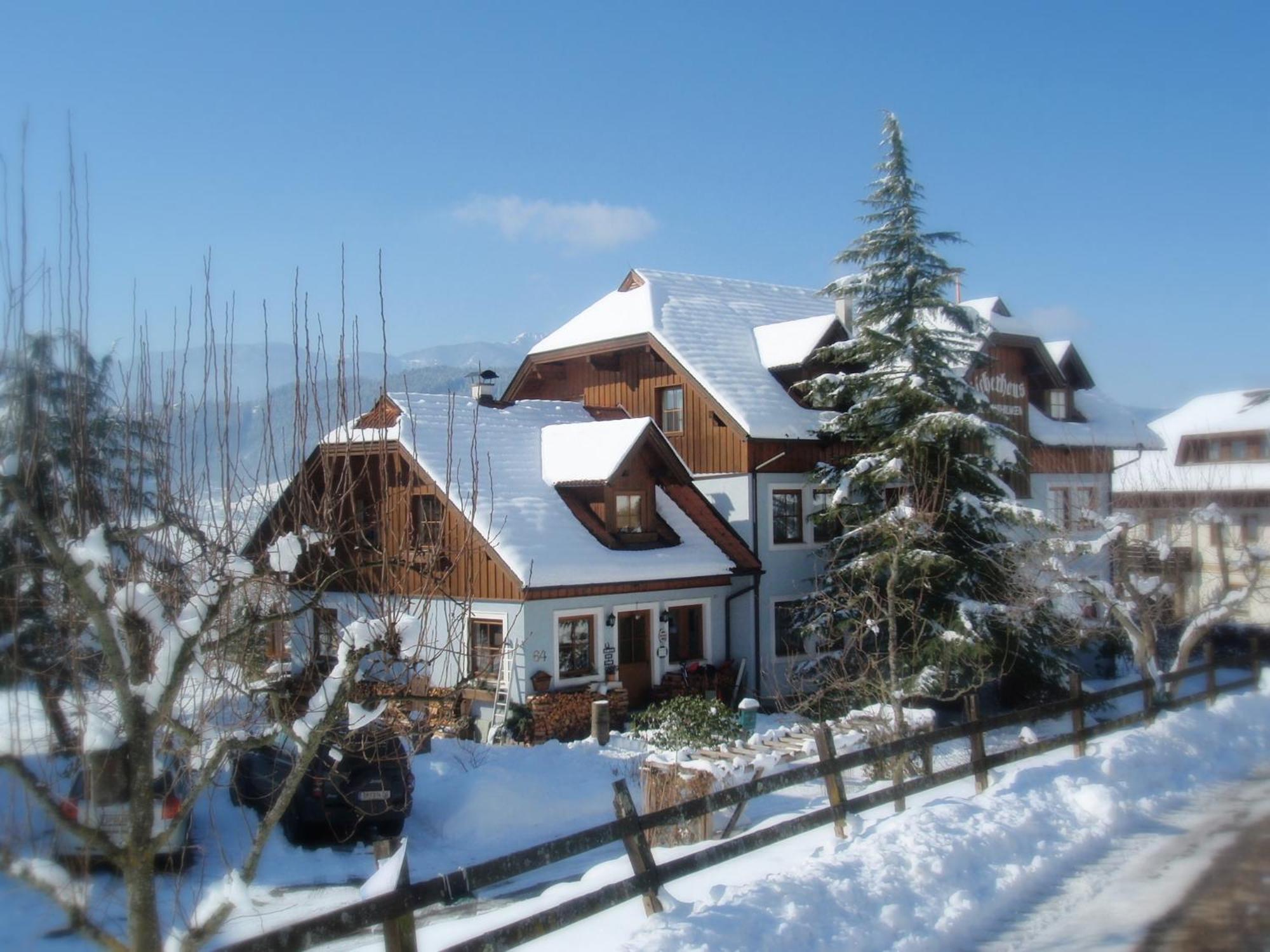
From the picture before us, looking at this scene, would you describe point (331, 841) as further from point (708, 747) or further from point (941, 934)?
point (941, 934)

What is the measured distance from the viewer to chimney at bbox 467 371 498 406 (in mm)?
25578

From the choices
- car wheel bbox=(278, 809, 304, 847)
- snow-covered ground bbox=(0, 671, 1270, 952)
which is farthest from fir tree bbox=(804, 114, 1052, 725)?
car wheel bbox=(278, 809, 304, 847)

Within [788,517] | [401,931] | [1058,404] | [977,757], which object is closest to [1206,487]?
[1058,404]

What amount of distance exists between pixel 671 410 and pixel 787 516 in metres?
3.88

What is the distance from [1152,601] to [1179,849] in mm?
9130

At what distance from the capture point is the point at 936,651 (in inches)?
Result: 815

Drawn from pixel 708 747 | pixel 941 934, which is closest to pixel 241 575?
pixel 941 934

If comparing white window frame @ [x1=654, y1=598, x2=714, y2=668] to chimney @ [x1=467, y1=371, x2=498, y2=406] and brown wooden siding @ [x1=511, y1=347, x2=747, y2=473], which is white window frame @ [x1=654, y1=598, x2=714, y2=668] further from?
chimney @ [x1=467, y1=371, x2=498, y2=406]

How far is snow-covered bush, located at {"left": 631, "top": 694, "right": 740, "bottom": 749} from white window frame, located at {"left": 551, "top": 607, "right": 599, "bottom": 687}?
85.9 inches

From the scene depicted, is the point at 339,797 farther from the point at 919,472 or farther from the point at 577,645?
the point at 919,472

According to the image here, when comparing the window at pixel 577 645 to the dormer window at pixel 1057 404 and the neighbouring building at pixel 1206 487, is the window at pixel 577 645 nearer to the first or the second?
the neighbouring building at pixel 1206 487

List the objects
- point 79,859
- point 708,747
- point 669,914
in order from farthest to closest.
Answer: point 708,747 → point 669,914 → point 79,859

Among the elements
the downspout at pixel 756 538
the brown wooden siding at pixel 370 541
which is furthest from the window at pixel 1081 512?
the brown wooden siding at pixel 370 541

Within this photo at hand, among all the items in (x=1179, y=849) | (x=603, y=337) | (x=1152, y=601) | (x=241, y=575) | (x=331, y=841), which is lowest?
(x=331, y=841)
